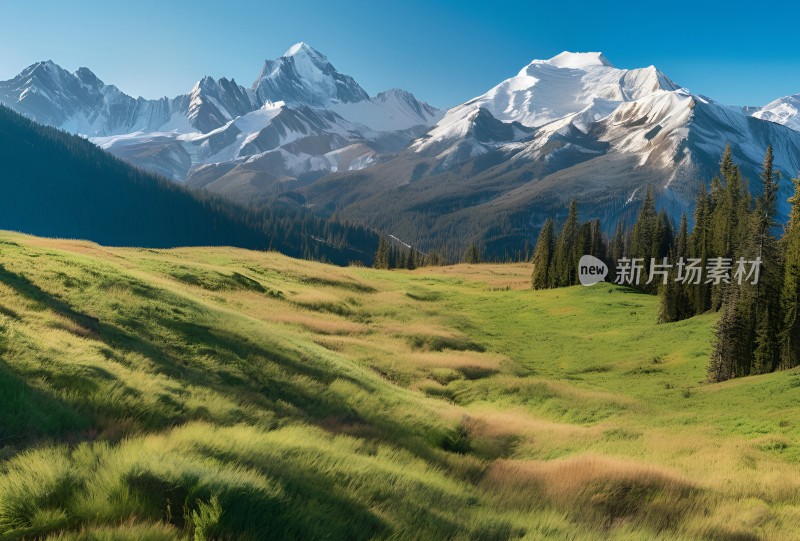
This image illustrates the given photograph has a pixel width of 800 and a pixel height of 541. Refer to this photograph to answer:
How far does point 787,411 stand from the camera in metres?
19.7

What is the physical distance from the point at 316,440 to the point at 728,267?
64.0 meters

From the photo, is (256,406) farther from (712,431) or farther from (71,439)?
(712,431)

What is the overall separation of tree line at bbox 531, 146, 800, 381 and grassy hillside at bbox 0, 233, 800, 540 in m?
10.9

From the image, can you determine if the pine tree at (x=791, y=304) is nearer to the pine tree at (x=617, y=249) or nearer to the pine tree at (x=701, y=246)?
the pine tree at (x=701, y=246)

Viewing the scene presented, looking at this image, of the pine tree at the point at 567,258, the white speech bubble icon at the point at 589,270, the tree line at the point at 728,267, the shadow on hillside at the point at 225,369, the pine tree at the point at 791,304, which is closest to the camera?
the shadow on hillside at the point at 225,369

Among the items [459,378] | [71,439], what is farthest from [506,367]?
[71,439]

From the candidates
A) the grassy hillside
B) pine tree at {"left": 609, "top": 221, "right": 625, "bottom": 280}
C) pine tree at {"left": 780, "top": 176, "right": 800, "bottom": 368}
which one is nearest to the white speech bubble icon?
pine tree at {"left": 609, "top": 221, "right": 625, "bottom": 280}

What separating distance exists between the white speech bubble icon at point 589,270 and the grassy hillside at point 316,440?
2445 inches

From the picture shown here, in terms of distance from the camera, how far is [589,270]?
9288cm

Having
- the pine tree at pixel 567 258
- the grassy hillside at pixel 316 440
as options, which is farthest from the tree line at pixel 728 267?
the grassy hillside at pixel 316 440

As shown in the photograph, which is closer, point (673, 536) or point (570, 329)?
point (673, 536)

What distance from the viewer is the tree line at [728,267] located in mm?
35750

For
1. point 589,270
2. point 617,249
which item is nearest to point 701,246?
point 589,270

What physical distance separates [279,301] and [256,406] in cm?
3125
